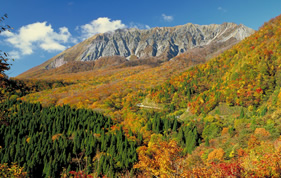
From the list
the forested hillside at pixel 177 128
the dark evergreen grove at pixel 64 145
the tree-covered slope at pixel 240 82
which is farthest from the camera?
the tree-covered slope at pixel 240 82

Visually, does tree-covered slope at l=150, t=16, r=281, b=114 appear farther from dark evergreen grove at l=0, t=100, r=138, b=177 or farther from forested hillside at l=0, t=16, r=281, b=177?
dark evergreen grove at l=0, t=100, r=138, b=177

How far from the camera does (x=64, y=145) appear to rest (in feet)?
199

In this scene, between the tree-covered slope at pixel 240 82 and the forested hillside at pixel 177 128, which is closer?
the forested hillside at pixel 177 128

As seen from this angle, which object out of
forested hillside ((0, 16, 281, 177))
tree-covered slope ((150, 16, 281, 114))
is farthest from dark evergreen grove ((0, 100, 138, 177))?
tree-covered slope ((150, 16, 281, 114))

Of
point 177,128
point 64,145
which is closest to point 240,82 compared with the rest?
point 177,128

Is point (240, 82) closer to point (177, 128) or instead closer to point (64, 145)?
point (177, 128)

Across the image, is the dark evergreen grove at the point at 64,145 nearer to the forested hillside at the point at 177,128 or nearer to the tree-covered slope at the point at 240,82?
the forested hillside at the point at 177,128

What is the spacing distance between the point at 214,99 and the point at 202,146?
101 feet

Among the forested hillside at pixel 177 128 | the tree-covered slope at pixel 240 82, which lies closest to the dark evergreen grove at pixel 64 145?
the forested hillside at pixel 177 128

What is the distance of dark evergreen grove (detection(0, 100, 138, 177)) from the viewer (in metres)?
50.7

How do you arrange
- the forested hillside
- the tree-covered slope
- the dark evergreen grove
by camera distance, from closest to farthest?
1. the forested hillside
2. the dark evergreen grove
3. the tree-covered slope

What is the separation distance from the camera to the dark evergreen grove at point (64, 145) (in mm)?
50688

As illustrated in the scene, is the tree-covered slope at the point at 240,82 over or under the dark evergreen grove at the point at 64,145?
over

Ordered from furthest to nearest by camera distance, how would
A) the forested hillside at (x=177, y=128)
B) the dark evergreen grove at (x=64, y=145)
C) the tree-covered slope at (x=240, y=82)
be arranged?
the tree-covered slope at (x=240, y=82)
the dark evergreen grove at (x=64, y=145)
the forested hillside at (x=177, y=128)
